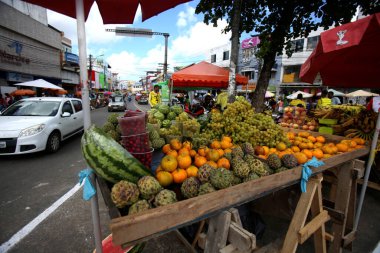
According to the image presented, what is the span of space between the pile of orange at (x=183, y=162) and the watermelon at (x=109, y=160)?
23 cm

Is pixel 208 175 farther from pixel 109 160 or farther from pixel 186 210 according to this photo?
pixel 109 160

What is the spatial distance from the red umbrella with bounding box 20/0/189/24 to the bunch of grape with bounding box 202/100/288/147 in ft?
5.43

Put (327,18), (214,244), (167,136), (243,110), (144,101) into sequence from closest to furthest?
(214,244) → (167,136) → (243,110) → (327,18) → (144,101)

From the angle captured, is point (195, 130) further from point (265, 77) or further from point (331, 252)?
point (265, 77)

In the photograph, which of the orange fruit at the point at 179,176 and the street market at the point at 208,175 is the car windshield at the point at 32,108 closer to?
the street market at the point at 208,175

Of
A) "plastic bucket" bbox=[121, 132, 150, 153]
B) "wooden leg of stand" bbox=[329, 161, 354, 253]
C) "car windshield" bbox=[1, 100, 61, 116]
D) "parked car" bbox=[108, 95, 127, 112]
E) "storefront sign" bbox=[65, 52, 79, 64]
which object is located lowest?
"parked car" bbox=[108, 95, 127, 112]

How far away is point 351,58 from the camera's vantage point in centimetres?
447

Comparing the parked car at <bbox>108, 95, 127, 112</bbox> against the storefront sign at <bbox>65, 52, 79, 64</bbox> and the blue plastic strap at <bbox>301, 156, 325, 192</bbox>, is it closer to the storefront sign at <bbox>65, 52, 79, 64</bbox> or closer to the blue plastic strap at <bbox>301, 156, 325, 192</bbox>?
the storefront sign at <bbox>65, 52, 79, 64</bbox>

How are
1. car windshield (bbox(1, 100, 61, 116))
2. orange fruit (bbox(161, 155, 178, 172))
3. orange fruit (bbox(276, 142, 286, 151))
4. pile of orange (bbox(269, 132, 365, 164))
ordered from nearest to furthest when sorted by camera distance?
orange fruit (bbox(161, 155, 178, 172)), pile of orange (bbox(269, 132, 365, 164)), orange fruit (bbox(276, 142, 286, 151)), car windshield (bbox(1, 100, 61, 116))

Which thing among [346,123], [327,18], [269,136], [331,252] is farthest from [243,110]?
[327,18]

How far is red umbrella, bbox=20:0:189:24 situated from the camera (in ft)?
6.21

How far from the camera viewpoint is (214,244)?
5.08 ft

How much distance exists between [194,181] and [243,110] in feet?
6.18

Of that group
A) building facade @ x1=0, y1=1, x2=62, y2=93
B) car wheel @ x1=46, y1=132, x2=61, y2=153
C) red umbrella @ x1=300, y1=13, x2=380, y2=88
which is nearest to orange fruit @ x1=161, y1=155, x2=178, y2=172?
red umbrella @ x1=300, y1=13, x2=380, y2=88
